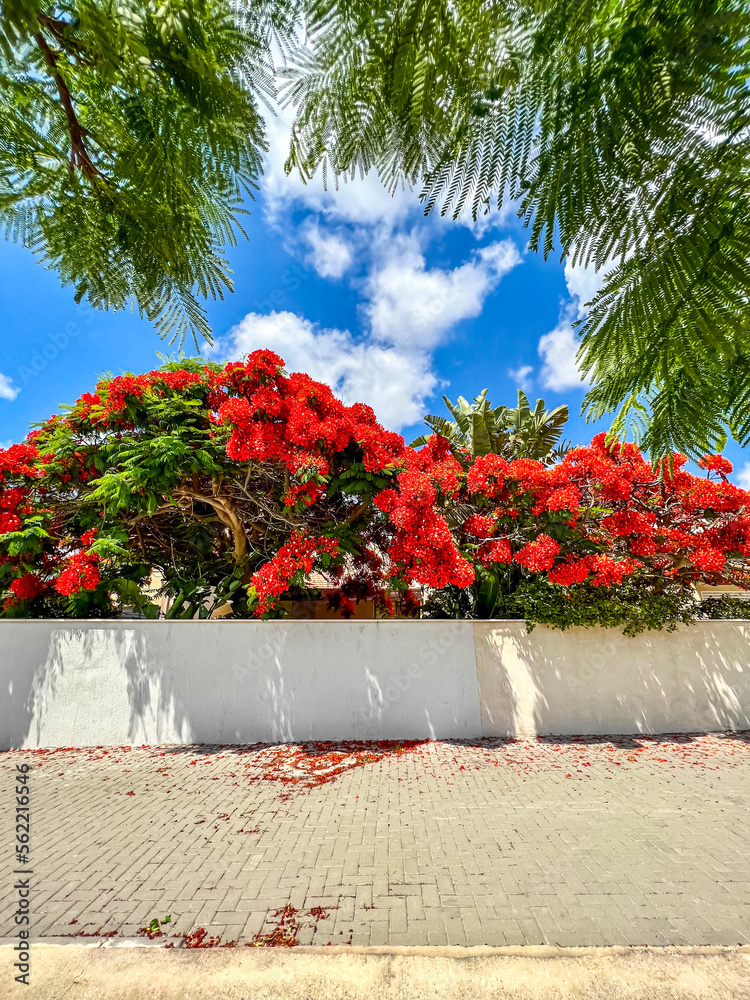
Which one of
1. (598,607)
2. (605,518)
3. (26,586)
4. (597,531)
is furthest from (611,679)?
(26,586)

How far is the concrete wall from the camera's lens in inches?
286

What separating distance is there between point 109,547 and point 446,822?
19.7 ft

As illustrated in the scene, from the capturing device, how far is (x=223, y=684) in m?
7.33

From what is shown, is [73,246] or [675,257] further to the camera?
[73,246]

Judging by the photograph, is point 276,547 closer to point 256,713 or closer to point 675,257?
point 256,713

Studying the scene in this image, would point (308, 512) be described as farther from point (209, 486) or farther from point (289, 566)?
point (209, 486)

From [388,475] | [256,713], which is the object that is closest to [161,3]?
[388,475]

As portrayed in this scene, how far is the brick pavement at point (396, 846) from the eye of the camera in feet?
9.53

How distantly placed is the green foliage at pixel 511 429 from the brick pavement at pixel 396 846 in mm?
5775

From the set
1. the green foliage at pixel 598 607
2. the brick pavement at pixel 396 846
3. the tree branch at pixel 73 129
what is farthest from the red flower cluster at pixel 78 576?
the green foliage at pixel 598 607

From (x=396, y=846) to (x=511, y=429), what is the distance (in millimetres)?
8329

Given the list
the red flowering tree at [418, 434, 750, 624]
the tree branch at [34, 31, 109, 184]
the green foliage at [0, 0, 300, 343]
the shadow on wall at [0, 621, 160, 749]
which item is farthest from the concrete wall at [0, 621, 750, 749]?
the tree branch at [34, 31, 109, 184]

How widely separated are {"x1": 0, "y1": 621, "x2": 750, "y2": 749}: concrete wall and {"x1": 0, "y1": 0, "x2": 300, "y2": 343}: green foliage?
6532 millimetres

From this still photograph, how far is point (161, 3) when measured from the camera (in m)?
0.99
